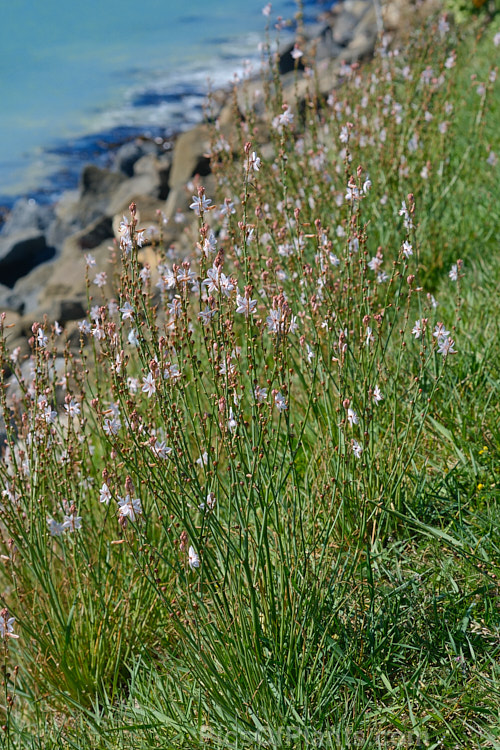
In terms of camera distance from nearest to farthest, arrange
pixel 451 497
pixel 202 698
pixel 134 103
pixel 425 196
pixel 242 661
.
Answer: pixel 242 661
pixel 202 698
pixel 451 497
pixel 425 196
pixel 134 103

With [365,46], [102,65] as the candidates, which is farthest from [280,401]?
[102,65]

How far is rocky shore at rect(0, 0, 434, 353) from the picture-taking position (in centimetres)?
792

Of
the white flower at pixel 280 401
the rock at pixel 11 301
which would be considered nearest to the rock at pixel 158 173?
the rock at pixel 11 301

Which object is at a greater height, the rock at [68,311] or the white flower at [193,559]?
the white flower at [193,559]

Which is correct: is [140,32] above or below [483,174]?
above

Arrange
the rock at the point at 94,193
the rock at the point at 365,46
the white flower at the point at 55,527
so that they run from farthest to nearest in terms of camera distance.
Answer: the rock at the point at 94,193 → the rock at the point at 365,46 → the white flower at the point at 55,527

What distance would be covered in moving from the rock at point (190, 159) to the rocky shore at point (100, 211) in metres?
0.02

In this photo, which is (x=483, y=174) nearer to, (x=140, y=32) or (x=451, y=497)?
(x=451, y=497)

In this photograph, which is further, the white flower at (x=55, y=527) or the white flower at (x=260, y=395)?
the white flower at (x=55, y=527)

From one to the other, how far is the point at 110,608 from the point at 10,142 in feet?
53.7

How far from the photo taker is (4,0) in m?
28.0

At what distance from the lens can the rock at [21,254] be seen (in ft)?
35.4

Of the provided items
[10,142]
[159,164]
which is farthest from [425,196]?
[10,142]

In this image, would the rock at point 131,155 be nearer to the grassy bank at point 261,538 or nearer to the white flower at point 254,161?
the grassy bank at point 261,538
